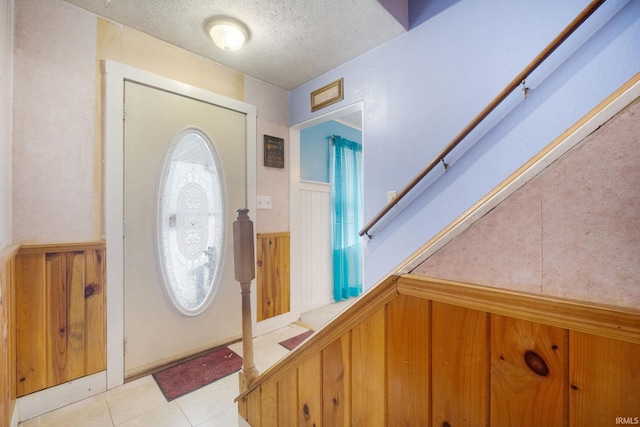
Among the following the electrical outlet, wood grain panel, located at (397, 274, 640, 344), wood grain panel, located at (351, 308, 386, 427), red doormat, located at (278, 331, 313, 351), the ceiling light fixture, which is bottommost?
red doormat, located at (278, 331, 313, 351)

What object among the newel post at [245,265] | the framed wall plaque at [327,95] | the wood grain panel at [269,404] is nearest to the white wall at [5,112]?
the newel post at [245,265]

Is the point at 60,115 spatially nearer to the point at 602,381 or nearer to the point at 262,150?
the point at 262,150

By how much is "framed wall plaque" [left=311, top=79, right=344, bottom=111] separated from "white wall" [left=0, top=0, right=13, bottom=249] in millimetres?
1860

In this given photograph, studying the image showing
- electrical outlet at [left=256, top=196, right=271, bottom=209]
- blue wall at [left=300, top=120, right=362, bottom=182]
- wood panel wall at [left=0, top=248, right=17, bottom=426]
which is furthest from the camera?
blue wall at [left=300, top=120, right=362, bottom=182]

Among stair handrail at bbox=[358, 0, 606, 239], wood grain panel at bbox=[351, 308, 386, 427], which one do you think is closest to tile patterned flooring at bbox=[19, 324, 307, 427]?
wood grain panel at bbox=[351, 308, 386, 427]

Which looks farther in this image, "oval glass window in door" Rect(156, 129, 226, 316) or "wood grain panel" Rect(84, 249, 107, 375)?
"oval glass window in door" Rect(156, 129, 226, 316)

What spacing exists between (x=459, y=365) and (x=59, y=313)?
2.04m

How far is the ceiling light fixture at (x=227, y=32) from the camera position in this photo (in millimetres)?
1689

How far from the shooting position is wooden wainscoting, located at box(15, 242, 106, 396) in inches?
55.5

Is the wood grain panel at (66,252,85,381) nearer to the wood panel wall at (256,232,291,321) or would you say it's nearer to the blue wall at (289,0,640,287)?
the wood panel wall at (256,232,291,321)

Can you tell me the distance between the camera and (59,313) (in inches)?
59.1

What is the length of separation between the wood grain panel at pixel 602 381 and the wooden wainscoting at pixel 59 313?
213 cm

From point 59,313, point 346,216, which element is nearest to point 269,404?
point 59,313

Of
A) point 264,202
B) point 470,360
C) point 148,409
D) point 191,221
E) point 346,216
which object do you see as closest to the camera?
point 470,360
